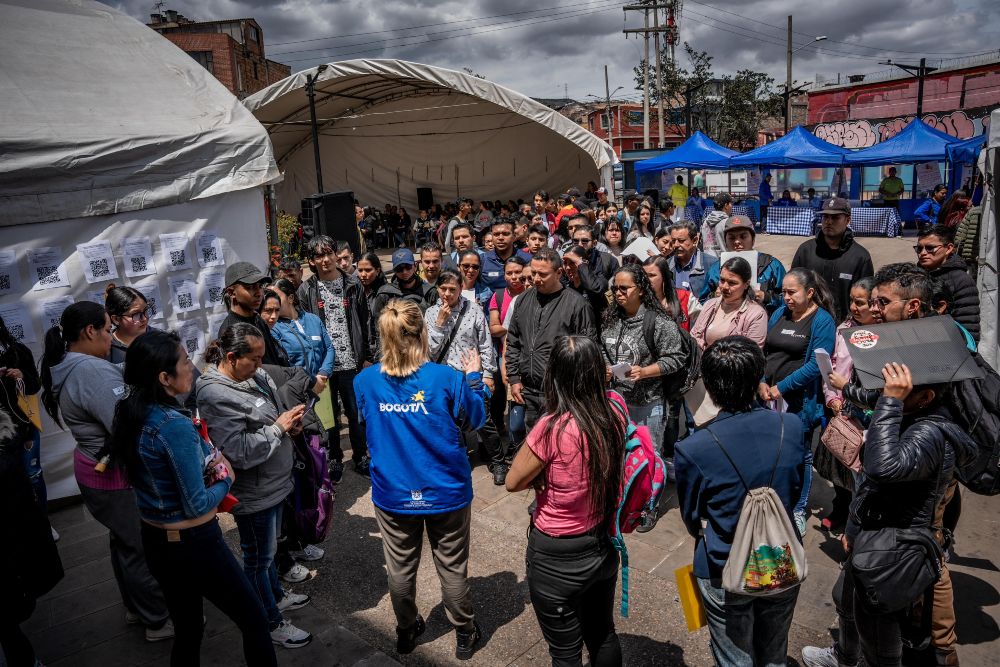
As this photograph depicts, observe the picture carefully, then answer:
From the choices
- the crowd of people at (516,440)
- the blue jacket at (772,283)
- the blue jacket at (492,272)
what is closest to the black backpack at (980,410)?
the crowd of people at (516,440)

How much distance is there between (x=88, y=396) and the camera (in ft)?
10.8

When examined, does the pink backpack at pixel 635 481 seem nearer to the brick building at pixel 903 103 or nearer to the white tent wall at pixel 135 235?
the white tent wall at pixel 135 235

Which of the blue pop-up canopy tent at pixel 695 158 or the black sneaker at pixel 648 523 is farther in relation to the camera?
the blue pop-up canopy tent at pixel 695 158

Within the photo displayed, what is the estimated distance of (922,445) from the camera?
230cm

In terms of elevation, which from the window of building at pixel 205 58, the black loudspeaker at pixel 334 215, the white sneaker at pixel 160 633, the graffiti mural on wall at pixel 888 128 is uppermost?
the window of building at pixel 205 58

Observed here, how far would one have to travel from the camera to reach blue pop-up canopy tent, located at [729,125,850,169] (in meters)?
18.2

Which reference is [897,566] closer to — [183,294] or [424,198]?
[183,294]

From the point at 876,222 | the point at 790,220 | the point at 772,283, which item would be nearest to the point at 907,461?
the point at 772,283

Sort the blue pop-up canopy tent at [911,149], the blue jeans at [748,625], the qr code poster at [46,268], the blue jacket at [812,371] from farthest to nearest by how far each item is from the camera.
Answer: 1. the blue pop-up canopy tent at [911,149]
2. the qr code poster at [46,268]
3. the blue jacket at [812,371]
4. the blue jeans at [748,625]

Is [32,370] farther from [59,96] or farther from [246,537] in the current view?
[59,96]

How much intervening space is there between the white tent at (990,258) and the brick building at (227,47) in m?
34.1

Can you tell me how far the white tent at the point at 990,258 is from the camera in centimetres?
520

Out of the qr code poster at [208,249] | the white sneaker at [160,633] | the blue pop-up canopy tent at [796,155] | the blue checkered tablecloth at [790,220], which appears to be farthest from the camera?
the blue checkered tablecloth at [790,220]

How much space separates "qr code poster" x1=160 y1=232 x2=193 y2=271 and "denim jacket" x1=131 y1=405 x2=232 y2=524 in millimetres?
3620
